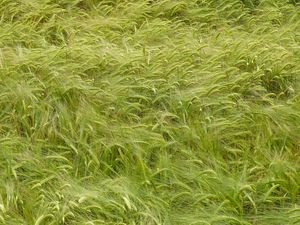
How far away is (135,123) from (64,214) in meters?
0.95

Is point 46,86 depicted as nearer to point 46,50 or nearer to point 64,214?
point 46,50

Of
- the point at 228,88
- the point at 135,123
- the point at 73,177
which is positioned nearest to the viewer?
the point at 73,177

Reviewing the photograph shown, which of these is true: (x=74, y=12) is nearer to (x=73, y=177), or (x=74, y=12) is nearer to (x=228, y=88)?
(x=228, y=88)

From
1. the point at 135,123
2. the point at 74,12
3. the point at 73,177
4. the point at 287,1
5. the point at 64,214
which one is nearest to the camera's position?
the point at 64,214

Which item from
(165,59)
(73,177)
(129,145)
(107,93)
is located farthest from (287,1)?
(73,177)

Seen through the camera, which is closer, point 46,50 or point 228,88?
point 228,88

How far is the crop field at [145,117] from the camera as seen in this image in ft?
9.78

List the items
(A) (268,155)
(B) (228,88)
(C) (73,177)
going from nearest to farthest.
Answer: (C) (73,177) < (A) (268,155) < (B) (228,88)

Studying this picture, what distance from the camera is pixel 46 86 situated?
3.81 m

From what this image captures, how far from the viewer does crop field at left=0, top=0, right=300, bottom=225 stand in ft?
9.78

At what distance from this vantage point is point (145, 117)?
144 inches

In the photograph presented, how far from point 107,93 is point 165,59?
2.01 feet

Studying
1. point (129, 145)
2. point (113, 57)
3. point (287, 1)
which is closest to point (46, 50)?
point (113, 57)

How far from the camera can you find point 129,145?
11.0 feet
